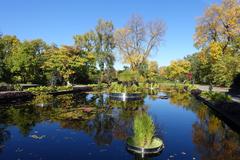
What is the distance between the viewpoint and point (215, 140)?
1002cm

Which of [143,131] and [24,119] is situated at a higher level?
[143,131]

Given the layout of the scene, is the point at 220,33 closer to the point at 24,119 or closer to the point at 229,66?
the point at 229,66

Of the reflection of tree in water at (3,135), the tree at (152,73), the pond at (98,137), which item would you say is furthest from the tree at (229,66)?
the tree at (152,73)

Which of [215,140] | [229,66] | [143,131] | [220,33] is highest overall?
[220,33]

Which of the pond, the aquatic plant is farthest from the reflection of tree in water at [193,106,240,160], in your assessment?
the aquatic plant

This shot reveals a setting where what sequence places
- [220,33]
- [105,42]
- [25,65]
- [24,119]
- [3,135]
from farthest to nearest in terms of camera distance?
[105,42]
[25,65]
[220,33]
[24,119]
[3,135]

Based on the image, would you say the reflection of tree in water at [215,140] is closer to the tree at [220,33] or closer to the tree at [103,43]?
the tree at [220,33]

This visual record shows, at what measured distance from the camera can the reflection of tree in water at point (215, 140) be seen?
8133 millimetres

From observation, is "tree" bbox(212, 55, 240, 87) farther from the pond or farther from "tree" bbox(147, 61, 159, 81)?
"tree" bbox(147, 61, 159, 81)

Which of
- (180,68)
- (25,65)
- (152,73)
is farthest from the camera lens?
(152,73)

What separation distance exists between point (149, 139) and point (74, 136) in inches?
143

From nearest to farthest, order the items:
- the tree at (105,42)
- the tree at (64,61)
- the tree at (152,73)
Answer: the tree at (64,61), the tree at (105,42), the tree at (152,73)

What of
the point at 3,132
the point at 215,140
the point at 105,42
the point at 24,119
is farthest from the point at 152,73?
the point at 3,132

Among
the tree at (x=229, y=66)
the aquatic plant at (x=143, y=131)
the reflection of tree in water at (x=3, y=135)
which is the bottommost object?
the reflection of tree in water at (x=3, y=135)
